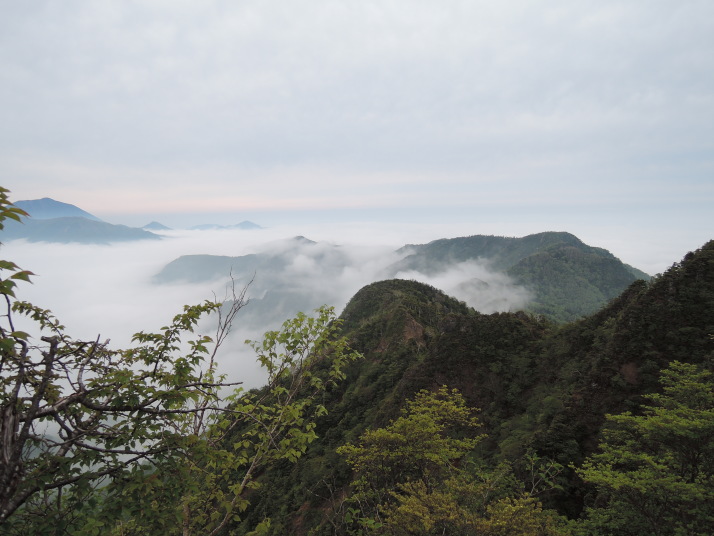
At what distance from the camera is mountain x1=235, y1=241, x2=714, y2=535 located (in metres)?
22.8

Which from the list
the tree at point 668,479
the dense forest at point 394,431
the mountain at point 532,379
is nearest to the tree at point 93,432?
the dense forest at point 394,431

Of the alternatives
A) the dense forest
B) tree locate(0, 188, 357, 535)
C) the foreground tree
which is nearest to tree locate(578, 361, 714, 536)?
the dense forest

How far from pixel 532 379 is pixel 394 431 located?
Result: 2696cm

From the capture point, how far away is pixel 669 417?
10234 mm

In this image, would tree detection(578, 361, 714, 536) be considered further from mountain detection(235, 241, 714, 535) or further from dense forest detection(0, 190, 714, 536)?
mountain detection(235, 241, 714, 535)

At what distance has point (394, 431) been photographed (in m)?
13.4

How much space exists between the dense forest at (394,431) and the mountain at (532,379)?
167 millimetres

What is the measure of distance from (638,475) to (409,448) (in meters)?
7.06

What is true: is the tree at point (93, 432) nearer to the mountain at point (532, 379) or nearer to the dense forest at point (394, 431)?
the dense forest at point (394, 431)

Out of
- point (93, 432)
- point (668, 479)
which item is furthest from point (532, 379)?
Answer: point (93, 432)

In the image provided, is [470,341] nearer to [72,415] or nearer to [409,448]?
[409,448]

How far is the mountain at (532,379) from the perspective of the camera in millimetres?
22844

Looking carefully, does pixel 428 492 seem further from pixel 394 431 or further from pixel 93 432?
pixel 93 432

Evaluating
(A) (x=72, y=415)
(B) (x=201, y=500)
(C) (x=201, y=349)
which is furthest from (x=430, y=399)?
(A) (x=72, y=415)
